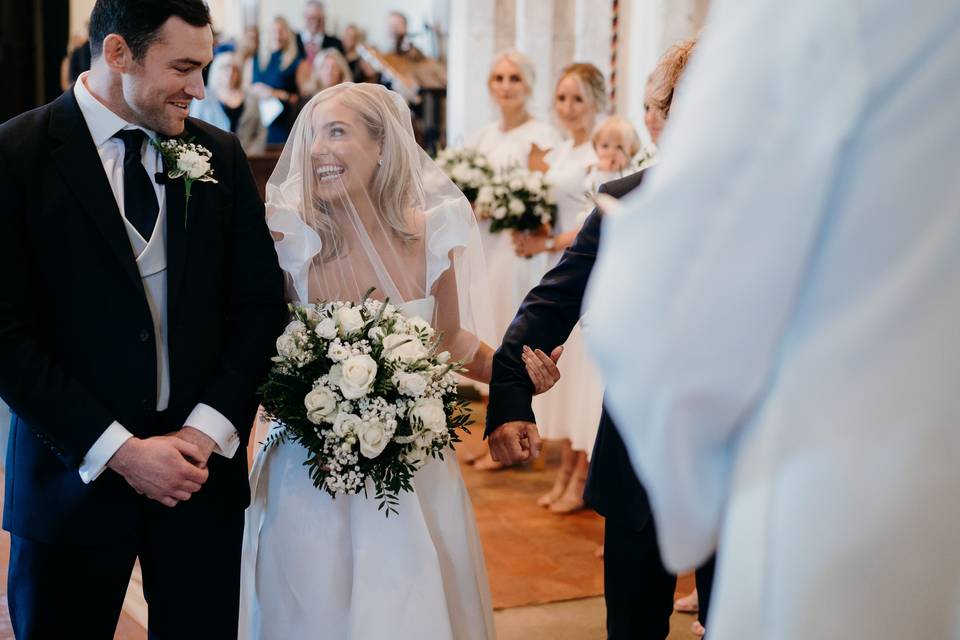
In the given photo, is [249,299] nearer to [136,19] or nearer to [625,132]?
[136,19]

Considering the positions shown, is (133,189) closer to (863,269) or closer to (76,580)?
(76,580)

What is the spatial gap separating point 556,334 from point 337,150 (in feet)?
2.76

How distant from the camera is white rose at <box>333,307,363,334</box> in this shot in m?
2.60

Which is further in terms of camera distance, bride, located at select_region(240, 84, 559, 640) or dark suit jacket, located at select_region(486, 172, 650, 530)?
bride, located at select_region(240, 84, 559, 640)

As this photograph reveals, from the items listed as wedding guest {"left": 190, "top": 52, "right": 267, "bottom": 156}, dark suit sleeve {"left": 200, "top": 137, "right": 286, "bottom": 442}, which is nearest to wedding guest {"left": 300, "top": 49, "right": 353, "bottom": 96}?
wedding guest {"left": 190, "top": 52, "right": 267, "bottom": 156}

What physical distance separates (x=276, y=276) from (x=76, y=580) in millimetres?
878

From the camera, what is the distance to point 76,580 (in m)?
2.34

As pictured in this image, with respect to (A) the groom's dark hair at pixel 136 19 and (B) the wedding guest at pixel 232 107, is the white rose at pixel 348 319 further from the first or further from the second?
(B) the wedding guest at pixel 232 107

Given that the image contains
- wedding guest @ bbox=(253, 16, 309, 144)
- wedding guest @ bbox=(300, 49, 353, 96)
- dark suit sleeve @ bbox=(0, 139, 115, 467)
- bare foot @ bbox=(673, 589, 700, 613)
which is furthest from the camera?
wedding guest @ bbox=(253, 16, 309, 144)

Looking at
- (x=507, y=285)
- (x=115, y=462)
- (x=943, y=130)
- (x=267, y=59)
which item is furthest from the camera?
(x=267, y=59)

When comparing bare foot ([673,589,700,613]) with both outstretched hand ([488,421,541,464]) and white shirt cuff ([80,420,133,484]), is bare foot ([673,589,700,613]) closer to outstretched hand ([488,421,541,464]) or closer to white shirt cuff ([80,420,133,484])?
outstretched hand ([488,421,541,464])

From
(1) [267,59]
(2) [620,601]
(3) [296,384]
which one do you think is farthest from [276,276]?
(1) [267,59]

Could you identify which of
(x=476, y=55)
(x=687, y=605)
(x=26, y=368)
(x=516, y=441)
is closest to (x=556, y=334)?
(x=516, y=441)

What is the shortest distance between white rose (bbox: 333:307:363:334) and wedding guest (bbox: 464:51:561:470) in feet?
11.6
